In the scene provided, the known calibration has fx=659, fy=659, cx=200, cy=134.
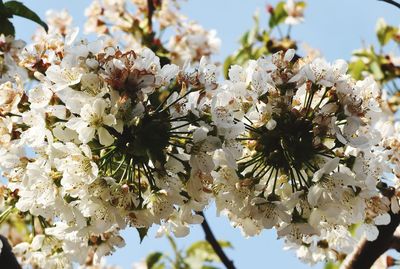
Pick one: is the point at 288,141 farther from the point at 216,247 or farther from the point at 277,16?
the point at 277,16

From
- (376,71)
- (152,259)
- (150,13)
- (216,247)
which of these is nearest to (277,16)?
(376,71)

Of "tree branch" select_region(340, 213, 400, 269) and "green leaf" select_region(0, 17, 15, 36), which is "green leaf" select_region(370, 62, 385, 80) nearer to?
"tree branch" select_region(340, 213, 400, 269)

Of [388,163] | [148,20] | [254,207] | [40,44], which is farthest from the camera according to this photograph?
[148,20]

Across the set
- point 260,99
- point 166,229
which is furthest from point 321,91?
point 166,229

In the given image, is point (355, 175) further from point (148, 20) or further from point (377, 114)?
point (148, 20)

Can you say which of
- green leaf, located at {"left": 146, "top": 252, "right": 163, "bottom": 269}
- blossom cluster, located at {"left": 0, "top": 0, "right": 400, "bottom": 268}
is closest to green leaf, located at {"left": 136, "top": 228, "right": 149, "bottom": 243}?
blossom cluster, located at {"left": 0, "top": 0, "right": 400, "bottom": 268}
